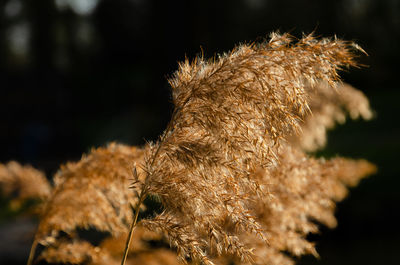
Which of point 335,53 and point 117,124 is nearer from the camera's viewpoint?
point 335,53

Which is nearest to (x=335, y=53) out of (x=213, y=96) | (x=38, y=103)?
(x=213, y=96)

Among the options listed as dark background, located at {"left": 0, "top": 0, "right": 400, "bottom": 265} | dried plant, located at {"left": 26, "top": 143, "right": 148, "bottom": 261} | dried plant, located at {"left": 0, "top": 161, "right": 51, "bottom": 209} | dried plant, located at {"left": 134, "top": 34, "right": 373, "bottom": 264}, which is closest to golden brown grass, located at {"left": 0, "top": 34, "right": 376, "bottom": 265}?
dried plant, located at {"left": 134, "top": 34, "right": 373, "bottom": 264}

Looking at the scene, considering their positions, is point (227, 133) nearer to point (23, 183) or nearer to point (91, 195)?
point (91, 195)

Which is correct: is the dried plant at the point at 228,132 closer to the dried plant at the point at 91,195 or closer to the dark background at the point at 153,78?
the dried plant at the point at 91,195

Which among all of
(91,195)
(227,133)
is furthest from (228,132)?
(91,195)

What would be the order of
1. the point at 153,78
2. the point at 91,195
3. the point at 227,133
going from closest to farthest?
the point at 227,133
the point at 91,195
the point at 153,78

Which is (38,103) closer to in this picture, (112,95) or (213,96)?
(112,95)

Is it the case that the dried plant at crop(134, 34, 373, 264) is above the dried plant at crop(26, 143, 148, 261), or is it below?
below

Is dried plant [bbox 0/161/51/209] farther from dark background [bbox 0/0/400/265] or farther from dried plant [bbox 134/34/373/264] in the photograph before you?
dark background [bbox 0/0/400/265]
